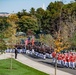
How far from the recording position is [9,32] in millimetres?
35406

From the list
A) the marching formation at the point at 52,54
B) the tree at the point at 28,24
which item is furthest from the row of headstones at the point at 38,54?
the tree at the point at 28,24

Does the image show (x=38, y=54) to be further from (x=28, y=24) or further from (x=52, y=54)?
(x=28, y=24)

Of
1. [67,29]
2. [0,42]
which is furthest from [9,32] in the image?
[67,29]

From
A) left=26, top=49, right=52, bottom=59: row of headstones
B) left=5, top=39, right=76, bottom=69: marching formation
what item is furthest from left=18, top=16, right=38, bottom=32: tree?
left=26, top=49, right=52, bottom=59: row of headstones

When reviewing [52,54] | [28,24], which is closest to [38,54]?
[52,54]

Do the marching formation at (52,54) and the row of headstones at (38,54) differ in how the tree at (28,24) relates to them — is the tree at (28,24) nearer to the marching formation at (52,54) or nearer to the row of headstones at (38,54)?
the marching formation at (52,54)

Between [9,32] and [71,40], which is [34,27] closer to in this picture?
[71,40]

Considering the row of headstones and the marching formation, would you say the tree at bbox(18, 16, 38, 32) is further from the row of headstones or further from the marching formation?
the row of headstones

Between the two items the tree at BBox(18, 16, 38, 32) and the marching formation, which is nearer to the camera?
the marching formation

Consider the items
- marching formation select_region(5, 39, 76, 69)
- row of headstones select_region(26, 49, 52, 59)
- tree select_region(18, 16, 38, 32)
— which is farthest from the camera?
tree select_region(18, 16, 38, 32)

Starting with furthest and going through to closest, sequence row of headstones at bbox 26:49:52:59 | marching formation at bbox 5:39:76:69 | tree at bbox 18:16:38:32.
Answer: tree at bbox 18:16:38:32
row of headstones at bbox 26:49:52:59
marching formation at bbox 5:39:76:69

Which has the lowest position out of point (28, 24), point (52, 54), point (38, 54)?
point (38, 54)

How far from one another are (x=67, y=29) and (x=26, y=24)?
33.7 meters

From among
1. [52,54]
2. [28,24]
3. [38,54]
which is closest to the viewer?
[52,54]
